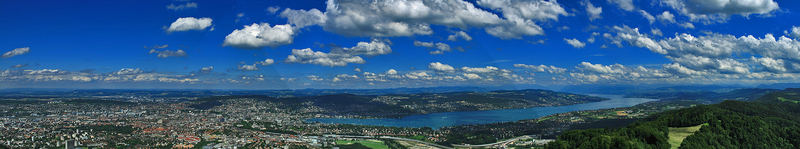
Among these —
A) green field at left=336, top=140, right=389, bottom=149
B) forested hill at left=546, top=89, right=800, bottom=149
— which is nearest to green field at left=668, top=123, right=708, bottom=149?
forested hill at left=546, top=89, right=800, bottom=149

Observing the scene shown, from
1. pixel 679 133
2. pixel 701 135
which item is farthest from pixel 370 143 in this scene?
pixel 701 135

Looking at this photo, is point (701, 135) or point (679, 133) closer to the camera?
point (701, 135)

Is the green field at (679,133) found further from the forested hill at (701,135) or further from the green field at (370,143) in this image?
the green field at (370,143)

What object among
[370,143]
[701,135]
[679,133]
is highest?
[701,135]

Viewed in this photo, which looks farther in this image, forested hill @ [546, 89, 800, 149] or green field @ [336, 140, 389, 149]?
green field @ [336, 140, 389, 149]

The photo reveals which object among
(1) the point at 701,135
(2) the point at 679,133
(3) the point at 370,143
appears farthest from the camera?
(3) the point at 370,143

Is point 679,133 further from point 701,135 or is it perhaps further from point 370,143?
point 370,143

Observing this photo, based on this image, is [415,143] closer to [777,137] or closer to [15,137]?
[777,137]

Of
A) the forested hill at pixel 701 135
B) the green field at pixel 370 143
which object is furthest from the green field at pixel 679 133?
the green field at pixel 370 143

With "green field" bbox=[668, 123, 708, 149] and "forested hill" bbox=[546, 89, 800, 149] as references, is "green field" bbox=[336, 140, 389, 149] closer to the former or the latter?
"forested hill" bbox=[546, 89, 800, 149]
